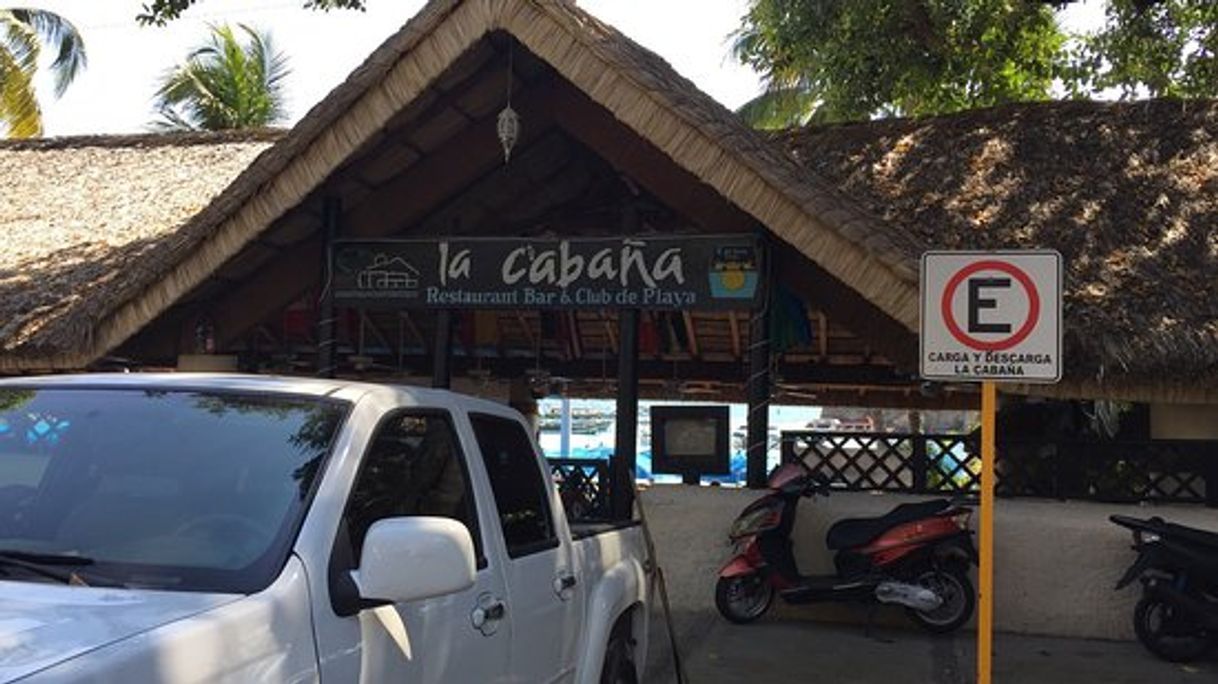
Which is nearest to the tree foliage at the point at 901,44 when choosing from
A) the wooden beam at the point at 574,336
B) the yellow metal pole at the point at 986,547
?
the wooden beam at the point at 574,336

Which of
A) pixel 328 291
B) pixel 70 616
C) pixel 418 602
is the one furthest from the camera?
pixel 328 291

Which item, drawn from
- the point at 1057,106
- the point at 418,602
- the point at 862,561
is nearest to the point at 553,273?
the point at 862,561

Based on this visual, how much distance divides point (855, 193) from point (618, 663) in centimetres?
640

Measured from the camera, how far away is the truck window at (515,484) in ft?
13.4

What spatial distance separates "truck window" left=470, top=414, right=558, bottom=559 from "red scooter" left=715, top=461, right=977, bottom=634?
414cm

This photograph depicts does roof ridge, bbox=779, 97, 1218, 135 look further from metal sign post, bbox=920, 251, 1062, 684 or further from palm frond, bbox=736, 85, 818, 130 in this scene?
palm frond, bbox=736, 85, 818, 130

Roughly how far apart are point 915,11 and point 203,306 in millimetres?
8890

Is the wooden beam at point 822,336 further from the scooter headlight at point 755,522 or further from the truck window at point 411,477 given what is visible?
the truck window at point 411,477

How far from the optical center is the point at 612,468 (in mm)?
8688

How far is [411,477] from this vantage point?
3551 mm

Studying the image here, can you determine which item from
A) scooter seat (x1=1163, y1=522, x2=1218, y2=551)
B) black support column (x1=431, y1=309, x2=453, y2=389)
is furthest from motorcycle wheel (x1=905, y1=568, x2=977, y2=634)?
black support column (x1=431, y1=309, x2=453, y2=389)

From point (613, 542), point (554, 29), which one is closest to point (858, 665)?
point (613, 542)

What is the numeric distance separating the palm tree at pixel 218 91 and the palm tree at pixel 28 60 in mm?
1962

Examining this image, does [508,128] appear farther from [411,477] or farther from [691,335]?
[411,477]
